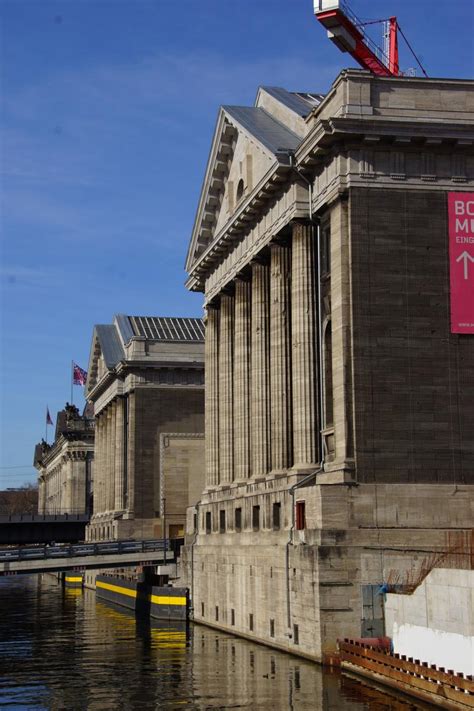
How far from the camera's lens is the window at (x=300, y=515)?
56.4 meters

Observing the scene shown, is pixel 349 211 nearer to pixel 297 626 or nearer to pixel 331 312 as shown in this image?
pixel 331 312

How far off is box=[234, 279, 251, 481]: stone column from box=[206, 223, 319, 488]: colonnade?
6cm

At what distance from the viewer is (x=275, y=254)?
66.6 m

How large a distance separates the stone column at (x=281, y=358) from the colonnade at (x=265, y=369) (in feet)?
0.19

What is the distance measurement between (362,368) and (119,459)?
80240mm

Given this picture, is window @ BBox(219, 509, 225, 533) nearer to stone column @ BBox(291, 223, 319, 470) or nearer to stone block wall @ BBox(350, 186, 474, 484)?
stone column @ BBox(291, 223, 319, 470)

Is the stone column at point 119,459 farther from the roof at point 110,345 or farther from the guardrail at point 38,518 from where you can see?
the guardrail at point 38,518

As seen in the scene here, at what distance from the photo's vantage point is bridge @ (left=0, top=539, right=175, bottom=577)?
281 ft

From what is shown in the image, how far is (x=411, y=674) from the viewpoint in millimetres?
41500

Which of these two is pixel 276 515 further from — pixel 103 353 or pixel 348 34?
pixel 103 353

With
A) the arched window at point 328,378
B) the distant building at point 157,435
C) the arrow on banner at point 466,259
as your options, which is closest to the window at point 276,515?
the arched window at point 328,378

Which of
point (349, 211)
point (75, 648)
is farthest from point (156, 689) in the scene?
point (349, 211)

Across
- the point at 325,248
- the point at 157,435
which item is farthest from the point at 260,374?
the point at 157,435

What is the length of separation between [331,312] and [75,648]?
2451 cm
